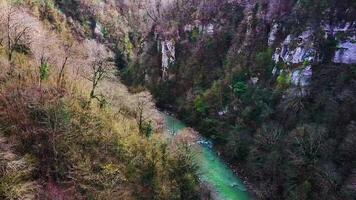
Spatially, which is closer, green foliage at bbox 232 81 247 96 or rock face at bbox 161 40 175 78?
green foliage at bbox 232 81 247 96

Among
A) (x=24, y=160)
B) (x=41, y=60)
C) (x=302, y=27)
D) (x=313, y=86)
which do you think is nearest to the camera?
(x=24, y=160)

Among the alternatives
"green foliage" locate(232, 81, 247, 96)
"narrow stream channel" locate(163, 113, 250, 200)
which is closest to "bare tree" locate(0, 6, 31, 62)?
"narrow stream channel" locate(163, 113, 250, 200)

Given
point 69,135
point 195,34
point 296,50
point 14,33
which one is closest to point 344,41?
point 296,50

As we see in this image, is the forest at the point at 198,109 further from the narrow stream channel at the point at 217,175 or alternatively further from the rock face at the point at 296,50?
the narrow stream channel at the point at 217,175

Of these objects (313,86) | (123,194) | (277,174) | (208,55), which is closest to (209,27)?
(208,55)

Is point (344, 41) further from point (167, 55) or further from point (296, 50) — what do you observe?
point (167, 55)

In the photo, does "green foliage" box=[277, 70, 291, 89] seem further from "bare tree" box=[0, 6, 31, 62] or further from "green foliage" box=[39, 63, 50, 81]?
"bare tree" box=[0, 6, 31, 62]

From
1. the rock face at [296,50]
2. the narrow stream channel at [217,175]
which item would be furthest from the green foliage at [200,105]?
the rock face at [296,50]

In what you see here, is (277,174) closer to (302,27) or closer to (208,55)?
(302,27)
